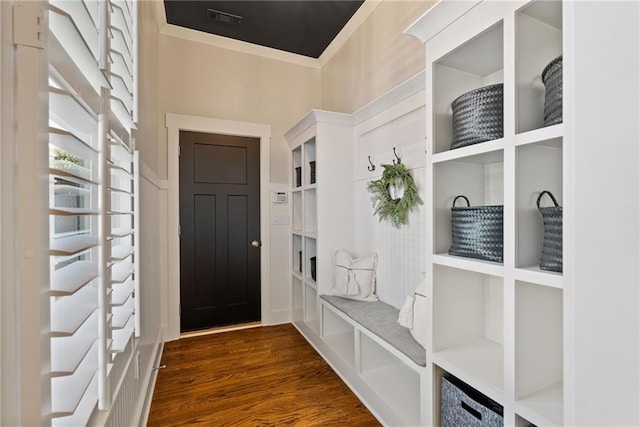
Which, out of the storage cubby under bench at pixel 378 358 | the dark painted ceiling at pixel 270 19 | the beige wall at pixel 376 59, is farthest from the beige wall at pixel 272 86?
the storage cubby under bench at pixel 378 358

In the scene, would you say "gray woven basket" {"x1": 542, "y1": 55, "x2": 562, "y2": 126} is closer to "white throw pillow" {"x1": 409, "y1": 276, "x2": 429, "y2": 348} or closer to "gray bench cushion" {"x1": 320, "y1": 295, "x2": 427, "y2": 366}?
"white throw pillow" {"x1": 409, "y1": 276, "x2": 429, "y2": 348}

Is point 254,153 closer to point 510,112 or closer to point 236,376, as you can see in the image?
point 236,376

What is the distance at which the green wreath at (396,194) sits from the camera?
2027mm

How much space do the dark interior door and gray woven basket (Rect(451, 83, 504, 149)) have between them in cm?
243

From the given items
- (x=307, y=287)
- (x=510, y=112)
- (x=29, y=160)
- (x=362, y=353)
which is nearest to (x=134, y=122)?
(x=29, y=160)

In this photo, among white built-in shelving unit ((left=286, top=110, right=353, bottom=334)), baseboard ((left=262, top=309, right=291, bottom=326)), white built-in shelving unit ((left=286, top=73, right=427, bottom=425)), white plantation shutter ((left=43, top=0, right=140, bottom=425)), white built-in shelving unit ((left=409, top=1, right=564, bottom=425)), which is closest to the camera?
white plantation shutter ((left=43, top=0, right=140, bottom=425))

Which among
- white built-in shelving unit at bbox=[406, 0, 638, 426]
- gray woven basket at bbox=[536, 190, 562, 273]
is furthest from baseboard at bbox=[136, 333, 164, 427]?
gray woven basket at bbox=[536, 190, 562, 273]

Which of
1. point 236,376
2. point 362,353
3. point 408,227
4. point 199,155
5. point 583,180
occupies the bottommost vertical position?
point 236,376

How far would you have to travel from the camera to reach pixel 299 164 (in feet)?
11.3

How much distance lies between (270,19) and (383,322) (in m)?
2.76

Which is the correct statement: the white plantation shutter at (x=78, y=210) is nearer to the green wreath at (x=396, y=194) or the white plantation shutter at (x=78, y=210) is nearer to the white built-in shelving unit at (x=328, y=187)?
the green wreath at (x=396, y=194)

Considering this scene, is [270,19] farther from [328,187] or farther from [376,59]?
[328,187]

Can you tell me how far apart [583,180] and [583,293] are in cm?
32

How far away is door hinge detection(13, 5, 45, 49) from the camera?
573 mm
